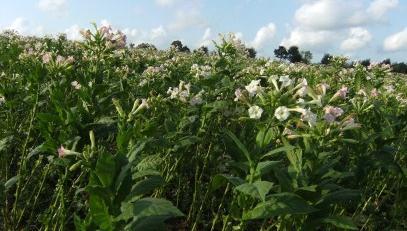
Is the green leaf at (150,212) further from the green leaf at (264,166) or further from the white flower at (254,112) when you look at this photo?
the white flower at (254,112)

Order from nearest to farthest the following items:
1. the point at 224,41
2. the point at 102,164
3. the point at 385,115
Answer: the point at 102,164 → the point at 385,115 → the point at 224,41

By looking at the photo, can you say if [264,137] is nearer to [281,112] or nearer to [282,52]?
[281,112]

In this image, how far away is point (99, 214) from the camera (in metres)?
2.38

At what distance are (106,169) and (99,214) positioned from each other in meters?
0.21

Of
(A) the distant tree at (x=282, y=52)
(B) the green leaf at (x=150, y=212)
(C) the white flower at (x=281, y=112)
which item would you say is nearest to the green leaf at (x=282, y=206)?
(C) the white flower at (x=281, y=112)

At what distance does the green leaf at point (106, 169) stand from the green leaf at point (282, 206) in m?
0.88

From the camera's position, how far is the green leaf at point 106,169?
237 cm

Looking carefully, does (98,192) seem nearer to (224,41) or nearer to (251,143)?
(251,143)

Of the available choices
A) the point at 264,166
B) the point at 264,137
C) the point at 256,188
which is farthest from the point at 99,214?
the point at 264,137

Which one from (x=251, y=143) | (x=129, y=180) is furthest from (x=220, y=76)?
(x=129, y=180)

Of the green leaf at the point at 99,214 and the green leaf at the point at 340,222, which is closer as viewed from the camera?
the green leaf at the point at 99,214

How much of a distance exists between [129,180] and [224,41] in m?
3.24

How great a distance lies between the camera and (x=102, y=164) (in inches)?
93.5

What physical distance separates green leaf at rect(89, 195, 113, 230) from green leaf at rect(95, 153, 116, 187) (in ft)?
0.28
